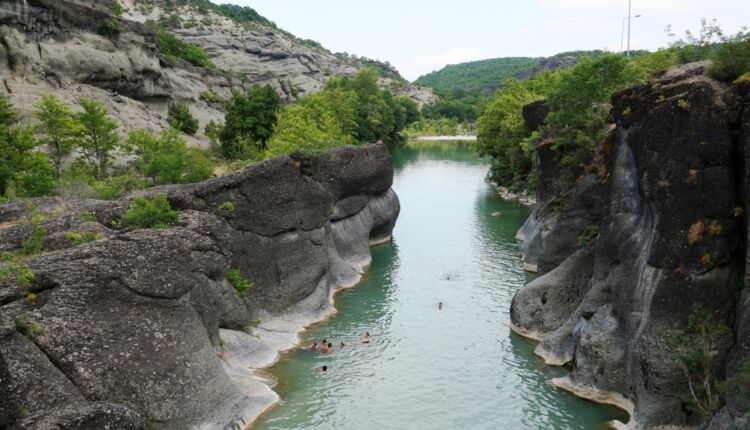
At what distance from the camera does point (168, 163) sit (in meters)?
44.8

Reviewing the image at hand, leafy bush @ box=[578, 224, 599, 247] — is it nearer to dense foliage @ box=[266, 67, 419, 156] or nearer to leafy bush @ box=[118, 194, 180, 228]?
dense foliage @ box=[266, 67, 419, 156]

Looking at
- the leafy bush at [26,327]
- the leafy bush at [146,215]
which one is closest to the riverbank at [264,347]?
the leafy bush at [146,215]

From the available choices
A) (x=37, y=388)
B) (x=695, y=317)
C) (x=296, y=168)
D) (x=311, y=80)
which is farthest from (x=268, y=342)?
(x=311, y=80)

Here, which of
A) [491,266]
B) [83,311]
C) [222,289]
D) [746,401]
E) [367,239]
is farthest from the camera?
[367,239]

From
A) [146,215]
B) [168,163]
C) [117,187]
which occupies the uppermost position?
[168,163]

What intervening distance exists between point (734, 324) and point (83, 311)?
73.3 feet

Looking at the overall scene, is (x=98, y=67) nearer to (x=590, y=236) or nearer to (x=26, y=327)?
(x=26, y=327)

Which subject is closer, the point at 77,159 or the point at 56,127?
the point at 56,127

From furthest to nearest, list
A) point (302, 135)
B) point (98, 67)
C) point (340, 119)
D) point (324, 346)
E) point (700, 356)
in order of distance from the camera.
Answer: point (340, 119), point (98, 67), point (302, 135), point (324, 346), point (700, 356)

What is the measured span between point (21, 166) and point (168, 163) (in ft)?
29.9

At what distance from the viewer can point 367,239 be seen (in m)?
49.9

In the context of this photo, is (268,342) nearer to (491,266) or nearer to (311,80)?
(491,266)

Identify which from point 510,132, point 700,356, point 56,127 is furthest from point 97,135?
point 510,132

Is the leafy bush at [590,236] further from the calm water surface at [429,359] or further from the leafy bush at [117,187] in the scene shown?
the leafy bush at [117,187]
